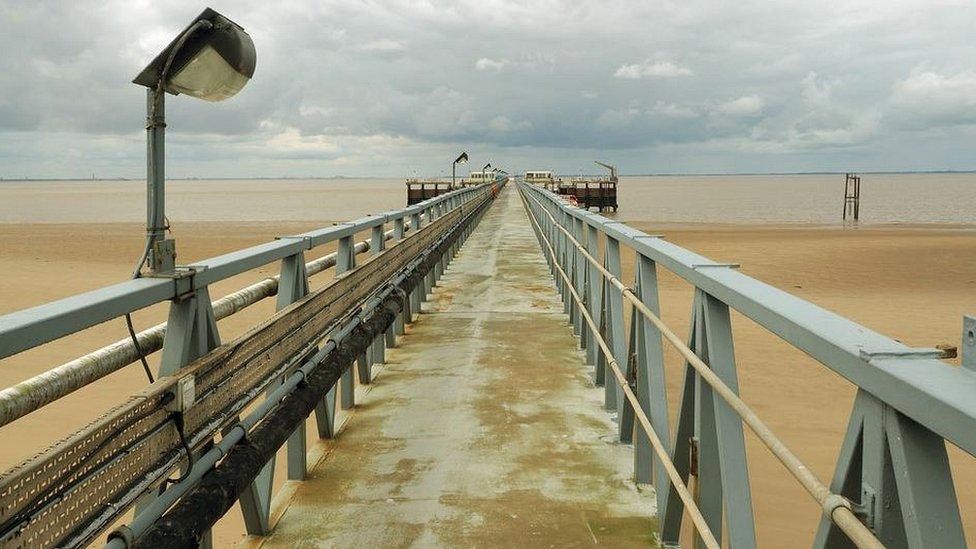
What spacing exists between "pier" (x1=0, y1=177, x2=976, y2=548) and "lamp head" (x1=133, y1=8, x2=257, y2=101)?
64cm

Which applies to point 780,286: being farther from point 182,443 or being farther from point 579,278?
point 182,443

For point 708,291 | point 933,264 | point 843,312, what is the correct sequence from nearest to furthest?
point 708,291
point 843,312
point 933,264

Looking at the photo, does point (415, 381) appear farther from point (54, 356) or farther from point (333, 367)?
point (54, 356)

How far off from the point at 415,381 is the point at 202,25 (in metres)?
3.56

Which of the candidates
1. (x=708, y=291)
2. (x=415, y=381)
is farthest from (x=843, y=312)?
(x=708, y=291)

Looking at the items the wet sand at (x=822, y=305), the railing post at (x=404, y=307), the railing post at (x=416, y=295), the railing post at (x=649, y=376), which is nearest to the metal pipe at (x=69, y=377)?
the railing post at (x=649, y=376)

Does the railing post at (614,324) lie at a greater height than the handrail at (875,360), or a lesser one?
lesser

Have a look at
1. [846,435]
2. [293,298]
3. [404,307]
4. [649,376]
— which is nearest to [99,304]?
[293,298]

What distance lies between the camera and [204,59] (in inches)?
105

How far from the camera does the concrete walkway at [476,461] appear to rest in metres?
3.39

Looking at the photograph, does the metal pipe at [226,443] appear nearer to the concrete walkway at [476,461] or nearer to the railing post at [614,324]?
the concrete walkway at [476,461]

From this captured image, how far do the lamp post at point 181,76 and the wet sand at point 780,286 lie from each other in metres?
2.23

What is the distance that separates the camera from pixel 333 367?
3.83 m

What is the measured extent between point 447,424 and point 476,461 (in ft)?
2.08
